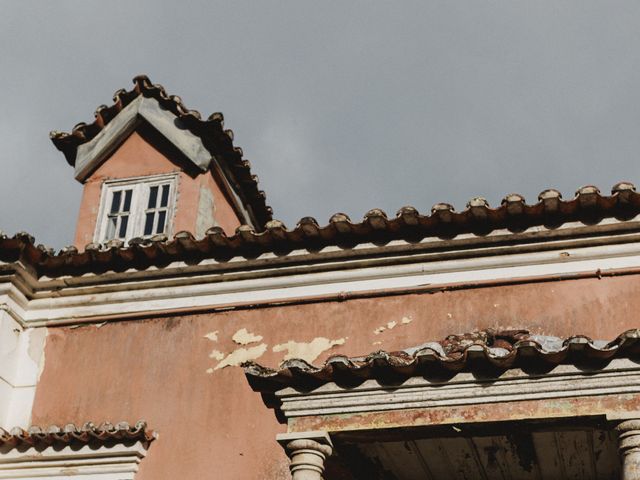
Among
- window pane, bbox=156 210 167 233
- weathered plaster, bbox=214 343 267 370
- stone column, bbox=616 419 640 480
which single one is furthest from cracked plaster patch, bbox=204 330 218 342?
stone column, bbox=616 419 640 480

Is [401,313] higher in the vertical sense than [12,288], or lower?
lower

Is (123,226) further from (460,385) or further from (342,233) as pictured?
(460,385)

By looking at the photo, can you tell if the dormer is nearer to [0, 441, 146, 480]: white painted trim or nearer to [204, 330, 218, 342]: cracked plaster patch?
[204, 330, 218, 342]: cracked plaster patch

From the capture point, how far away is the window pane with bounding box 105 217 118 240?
1214cm

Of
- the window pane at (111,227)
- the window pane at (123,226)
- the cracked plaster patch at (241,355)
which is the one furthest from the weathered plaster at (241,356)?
the window pane at (111,227)

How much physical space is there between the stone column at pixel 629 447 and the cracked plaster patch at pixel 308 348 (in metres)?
3.49

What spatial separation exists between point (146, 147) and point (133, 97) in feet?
2.68

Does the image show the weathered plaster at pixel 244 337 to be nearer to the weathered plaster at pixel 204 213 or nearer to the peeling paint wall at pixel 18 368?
the peeling paint wall at pixel 18 368

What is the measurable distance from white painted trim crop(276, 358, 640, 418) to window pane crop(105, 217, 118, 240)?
231 inches

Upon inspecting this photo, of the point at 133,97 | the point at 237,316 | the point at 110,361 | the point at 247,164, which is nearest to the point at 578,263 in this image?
the point at 237,316

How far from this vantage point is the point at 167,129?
500 inches

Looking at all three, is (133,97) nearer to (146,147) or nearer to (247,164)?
(146,147)

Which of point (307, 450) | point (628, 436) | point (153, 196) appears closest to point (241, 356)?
point (307, 450)

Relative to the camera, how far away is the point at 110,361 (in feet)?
32.1
